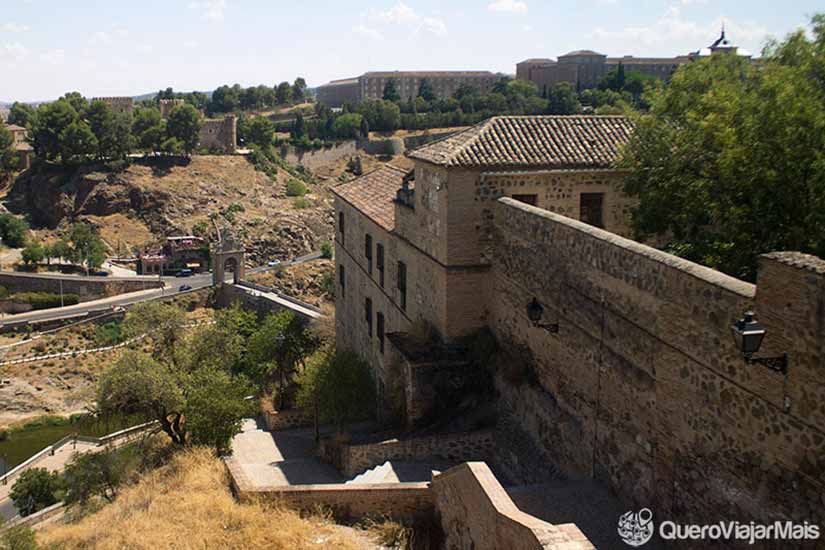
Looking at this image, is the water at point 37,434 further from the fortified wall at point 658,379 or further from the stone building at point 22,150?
the stone building at point 22,150

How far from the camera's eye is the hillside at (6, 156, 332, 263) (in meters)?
74.7

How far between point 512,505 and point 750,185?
6.37m

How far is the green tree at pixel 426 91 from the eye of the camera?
133250 millimetres

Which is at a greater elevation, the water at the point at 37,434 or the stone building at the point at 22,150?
the stone building at the point at 22,150

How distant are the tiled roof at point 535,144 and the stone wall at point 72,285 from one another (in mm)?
48182

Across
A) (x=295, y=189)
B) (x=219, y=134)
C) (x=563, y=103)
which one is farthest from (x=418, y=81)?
(x=295, y=189)

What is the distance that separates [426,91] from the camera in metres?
140

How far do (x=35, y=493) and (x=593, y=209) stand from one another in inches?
915

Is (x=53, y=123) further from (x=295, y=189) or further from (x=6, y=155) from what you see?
(x=295, y=189)

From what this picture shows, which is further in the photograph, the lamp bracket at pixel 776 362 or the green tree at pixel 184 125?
the green tree at pixel 184 125

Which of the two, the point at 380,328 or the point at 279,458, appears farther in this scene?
the point at 380,328

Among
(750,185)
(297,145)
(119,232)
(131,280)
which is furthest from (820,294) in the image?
(297,145)

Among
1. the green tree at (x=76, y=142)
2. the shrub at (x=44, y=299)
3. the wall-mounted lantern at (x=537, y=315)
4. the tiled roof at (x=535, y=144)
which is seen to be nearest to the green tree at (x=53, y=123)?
the green tree at (x=76, y=142)

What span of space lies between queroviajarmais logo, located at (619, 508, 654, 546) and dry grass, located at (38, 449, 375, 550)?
362 cm
